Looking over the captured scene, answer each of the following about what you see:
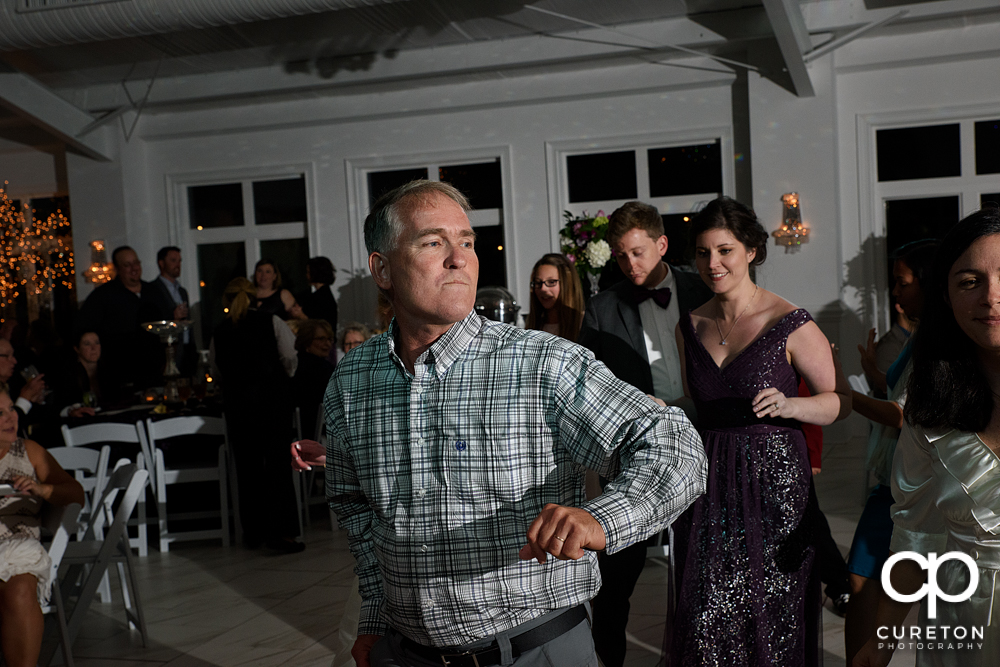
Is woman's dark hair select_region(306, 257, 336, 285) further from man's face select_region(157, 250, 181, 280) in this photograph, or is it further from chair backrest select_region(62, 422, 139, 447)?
chair backrest select_region(62, 422, 139, 447)

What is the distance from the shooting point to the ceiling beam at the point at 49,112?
853 centimetres

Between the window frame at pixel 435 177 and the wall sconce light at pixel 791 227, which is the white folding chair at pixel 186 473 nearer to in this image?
the window frame at pixel 435 177

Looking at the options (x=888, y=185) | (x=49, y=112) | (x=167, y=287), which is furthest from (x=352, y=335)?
(x=888, y=185)

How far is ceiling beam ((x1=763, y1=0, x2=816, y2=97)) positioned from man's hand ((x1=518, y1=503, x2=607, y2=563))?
5.56 meters

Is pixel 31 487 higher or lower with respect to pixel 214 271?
lower

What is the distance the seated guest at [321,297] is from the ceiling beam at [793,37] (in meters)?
4.38

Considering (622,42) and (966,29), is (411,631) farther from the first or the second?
(966,29)

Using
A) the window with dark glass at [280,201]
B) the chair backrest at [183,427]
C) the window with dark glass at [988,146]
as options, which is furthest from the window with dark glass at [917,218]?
the chair backrest at [183,427]

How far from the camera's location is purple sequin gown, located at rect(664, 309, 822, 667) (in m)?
2.52

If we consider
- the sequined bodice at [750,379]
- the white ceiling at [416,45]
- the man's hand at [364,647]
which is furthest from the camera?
the white ceiling at [416,45]

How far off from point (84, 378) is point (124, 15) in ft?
8.69

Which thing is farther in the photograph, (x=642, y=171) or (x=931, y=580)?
(x=642, y=171)

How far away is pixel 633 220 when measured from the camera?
3.28 metres

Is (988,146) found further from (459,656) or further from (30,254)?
(30,254)
